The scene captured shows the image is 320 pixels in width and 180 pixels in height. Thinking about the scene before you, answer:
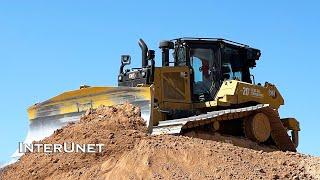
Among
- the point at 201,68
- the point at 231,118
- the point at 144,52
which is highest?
the point at 144,52

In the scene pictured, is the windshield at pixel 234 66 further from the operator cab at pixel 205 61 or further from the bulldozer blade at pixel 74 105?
the bulldozer blade at pixel 74 105

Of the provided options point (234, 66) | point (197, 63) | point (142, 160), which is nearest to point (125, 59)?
point (197, 63)

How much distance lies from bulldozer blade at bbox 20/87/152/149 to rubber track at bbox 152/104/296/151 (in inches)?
21.1

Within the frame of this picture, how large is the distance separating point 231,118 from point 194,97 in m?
1.30

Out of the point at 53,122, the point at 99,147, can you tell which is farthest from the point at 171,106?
the point at 99,147

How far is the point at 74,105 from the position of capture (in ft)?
39.6

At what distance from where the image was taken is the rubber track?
1094 cm

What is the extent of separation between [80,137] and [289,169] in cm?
354

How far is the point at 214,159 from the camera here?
9211mm

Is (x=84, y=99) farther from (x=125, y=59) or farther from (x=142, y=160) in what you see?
(x=142, y=160)

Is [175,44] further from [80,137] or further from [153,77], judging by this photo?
[80,137]

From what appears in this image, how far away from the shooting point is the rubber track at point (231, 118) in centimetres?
1094

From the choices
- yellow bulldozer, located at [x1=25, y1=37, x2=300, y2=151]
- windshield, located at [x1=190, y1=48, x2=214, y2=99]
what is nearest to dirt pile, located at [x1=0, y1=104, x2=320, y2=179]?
yellow bulldozer, located at [x1=25, y1=37, x2=300, y2=151]

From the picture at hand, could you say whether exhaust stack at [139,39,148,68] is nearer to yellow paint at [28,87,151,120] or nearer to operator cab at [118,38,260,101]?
operator cab at [118,38,260,101]
